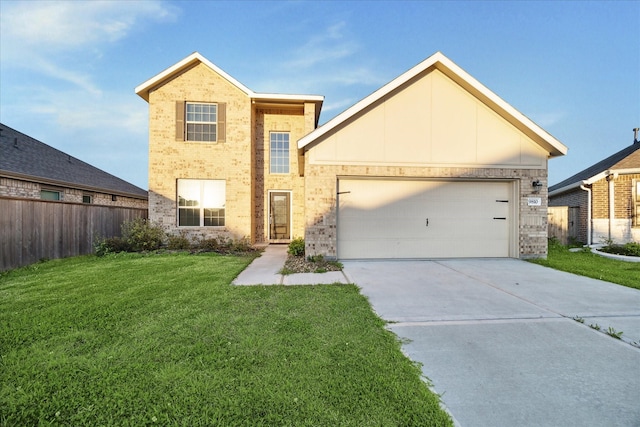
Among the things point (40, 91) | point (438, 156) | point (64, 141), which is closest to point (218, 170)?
point (438, 156)

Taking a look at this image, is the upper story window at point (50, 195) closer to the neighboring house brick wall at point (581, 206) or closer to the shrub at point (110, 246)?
the shrub at point (110, 246)

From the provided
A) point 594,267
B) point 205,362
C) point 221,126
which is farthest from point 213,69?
point 594,267

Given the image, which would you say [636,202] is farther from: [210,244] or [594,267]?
[210,244]

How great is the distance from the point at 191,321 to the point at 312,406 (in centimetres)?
213

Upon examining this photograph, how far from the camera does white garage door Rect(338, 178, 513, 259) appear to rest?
304 inches

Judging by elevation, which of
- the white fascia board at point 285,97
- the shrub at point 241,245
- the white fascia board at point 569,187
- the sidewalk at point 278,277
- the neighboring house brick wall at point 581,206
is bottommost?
the sidewalk at point 278,277

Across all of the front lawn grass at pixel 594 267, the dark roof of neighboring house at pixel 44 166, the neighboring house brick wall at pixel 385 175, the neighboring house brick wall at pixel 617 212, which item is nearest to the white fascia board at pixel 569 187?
the neighboring house brick wall at pixel 617 212

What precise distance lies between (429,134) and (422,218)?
241 centimetres

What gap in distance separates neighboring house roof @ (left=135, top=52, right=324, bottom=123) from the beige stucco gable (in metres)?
4.65

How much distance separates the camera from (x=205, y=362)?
7.91ft

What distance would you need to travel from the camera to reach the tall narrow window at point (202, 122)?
36.0ft

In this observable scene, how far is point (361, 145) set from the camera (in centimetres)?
757

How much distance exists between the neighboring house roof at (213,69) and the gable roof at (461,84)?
461cm

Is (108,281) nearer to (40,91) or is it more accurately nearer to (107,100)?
(107,100)
